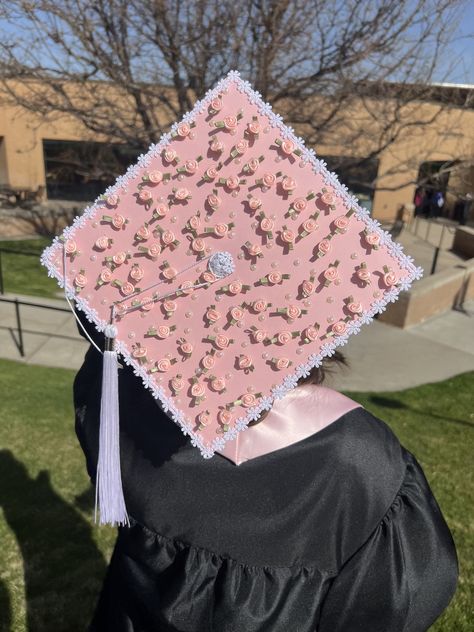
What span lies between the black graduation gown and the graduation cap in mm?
141

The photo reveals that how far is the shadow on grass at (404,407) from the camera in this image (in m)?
5.57

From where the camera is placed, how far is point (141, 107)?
808cm

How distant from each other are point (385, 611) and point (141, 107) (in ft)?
26.8

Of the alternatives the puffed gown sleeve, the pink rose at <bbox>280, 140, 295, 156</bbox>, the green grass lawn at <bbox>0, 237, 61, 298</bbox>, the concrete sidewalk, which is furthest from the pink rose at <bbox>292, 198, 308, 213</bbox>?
the green grass lawn at <bbox>0, 237, 61, 298</bbox>

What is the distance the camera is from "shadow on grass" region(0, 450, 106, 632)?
2795 millimetres

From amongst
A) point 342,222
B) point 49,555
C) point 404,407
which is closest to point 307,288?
point 342,222

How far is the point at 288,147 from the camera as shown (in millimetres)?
1128

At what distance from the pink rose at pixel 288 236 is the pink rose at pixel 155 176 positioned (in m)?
0.32

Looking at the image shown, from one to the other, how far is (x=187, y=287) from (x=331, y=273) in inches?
13.1

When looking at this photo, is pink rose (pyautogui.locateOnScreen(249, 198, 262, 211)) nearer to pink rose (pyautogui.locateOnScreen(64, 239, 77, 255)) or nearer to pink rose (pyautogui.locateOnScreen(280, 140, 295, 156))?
pink rose (pyautogui.locateOnScreen(280, 140, 295, 156))

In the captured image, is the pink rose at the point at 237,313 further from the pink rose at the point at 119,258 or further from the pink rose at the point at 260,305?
the pink rose at the point at 119,258

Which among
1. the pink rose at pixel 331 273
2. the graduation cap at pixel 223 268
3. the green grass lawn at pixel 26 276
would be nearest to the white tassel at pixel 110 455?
the graduation cap at pixel 223 268

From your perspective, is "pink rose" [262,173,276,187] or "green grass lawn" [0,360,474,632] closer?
"pink rose" [262,173,276,187]

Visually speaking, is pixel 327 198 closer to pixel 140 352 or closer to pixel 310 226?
pixel 310 226
